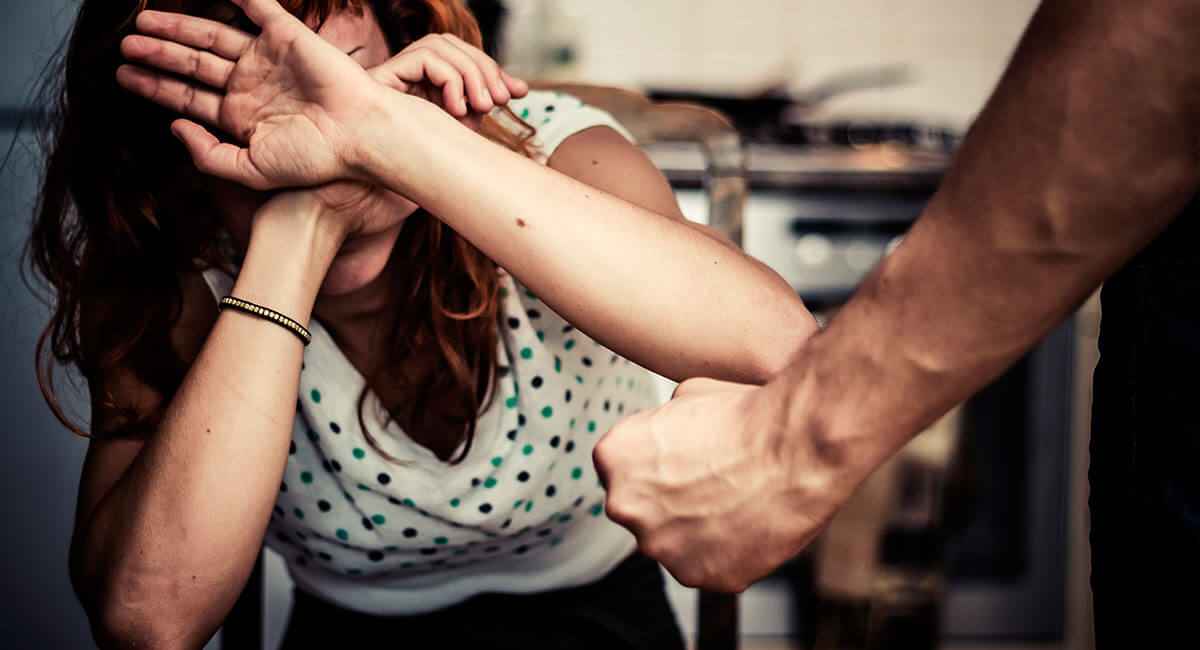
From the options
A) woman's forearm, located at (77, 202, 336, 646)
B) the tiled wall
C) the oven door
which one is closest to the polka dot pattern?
woman's forearm, located at (77, 202, 336, 646)

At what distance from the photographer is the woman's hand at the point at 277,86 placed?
0.56 m

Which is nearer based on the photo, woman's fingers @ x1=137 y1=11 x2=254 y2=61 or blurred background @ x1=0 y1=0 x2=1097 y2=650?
woman's fingers @ x1=137 y1=11 x2=254 y2=61

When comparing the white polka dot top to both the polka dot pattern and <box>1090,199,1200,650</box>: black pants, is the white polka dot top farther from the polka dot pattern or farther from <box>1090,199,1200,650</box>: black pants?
<box>1090,199,1200,650</box>: black pants

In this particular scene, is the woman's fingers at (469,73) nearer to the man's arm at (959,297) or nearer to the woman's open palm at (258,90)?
the woman's open palm at (258,90)

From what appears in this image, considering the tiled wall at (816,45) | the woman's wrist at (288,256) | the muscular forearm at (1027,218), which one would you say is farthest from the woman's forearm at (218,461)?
the tiled wall at (816,45)

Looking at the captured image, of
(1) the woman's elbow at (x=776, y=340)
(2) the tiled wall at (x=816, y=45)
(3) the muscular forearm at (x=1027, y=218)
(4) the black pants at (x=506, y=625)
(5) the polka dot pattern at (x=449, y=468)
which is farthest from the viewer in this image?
(2) the tiled wall at (x=816, y=45)

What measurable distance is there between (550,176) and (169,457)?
0.32 m

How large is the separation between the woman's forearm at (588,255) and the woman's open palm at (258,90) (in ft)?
0.13

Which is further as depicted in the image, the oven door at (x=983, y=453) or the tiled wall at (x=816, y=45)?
the tiled wall at (x=816, y=45)

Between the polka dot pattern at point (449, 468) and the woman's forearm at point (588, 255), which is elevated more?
the woman's forearm at point (588, 255)

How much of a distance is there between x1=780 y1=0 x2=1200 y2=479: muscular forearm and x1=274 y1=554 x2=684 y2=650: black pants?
543 millimetres

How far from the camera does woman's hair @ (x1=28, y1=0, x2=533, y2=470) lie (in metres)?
0.69

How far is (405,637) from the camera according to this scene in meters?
0.88

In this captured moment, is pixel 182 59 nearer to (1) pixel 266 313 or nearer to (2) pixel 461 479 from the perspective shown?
(1) pixel 266 313
